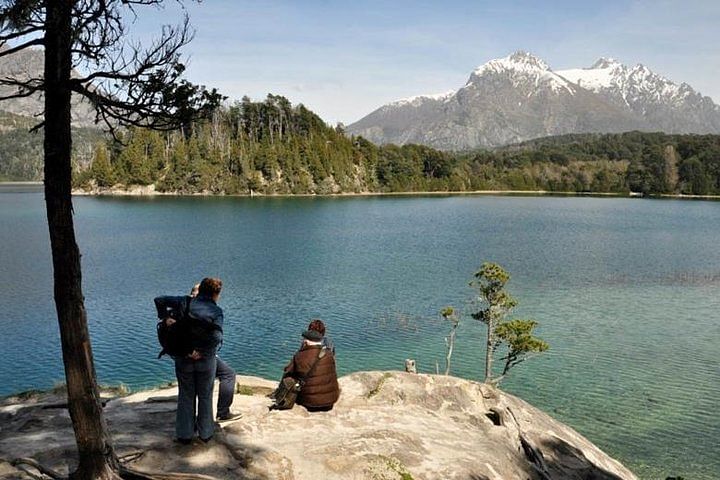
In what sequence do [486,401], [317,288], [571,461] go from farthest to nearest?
1. [317,288]
2. [486,401]
3. [571,461]

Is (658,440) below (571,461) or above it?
below

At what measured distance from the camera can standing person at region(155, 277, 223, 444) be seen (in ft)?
29.7

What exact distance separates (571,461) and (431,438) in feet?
14.0

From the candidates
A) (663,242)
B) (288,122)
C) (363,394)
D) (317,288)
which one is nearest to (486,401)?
(363,394)

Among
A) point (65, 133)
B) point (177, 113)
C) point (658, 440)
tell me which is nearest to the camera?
point (65, 133)

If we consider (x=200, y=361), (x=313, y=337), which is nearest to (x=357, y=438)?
(x=313, y=337)

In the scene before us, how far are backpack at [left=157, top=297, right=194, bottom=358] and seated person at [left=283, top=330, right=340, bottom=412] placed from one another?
2731mm

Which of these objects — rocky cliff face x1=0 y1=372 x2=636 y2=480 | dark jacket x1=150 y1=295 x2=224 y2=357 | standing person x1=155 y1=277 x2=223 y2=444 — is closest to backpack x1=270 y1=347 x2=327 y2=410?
rocky cliff face x1=0 y1=372 x2=636 y2=480

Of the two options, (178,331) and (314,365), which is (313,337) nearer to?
(314,365)

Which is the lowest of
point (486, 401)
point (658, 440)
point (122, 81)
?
point (658, 440)

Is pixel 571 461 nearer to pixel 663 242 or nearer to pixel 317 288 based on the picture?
pixel 317 288

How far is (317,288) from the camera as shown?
4438cm

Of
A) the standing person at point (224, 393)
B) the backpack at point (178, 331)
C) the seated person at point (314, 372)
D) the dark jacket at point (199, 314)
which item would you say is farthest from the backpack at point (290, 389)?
the backpack at point (178, 331)

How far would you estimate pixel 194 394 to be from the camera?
9.48 m
